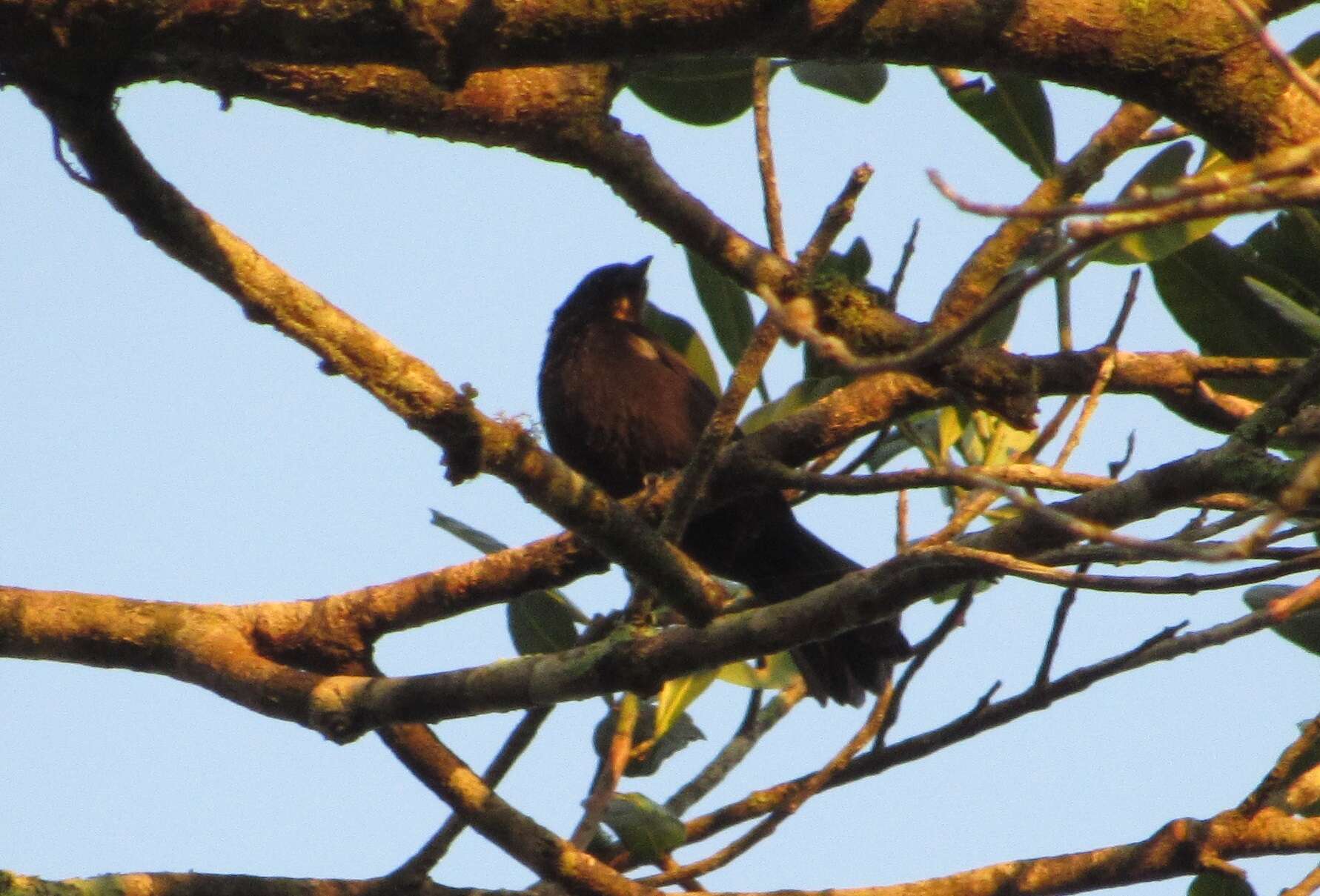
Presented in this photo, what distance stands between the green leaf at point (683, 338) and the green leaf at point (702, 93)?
71cm

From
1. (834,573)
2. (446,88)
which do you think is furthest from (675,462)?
(446,88)

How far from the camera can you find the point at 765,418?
11.6 feet

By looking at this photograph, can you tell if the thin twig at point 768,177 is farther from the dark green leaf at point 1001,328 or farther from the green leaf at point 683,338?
the green leaf at point 683,338

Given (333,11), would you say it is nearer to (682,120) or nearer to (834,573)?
(682,120)

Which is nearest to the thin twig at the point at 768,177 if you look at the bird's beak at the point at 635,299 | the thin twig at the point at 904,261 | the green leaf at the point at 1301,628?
the thin twig at the point at 904,261

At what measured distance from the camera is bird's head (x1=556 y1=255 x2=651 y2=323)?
17.3ft

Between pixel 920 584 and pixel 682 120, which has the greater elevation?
pixel 682 120

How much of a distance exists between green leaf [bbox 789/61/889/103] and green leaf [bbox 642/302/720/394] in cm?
83

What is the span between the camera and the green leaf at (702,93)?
329 centimetres

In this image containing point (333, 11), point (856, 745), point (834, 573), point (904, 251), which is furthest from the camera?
point (834, 573)

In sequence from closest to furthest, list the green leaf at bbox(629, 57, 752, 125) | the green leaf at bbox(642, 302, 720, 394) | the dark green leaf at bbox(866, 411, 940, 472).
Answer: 1. the green leaf at bbox(629, 57, 752, 125)
2. the dark green leaf at bbox(866, 411, 940, 472)
3. the green leaf at bbox(642, 302, 720, 394)

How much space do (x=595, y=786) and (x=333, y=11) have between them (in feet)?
5.95

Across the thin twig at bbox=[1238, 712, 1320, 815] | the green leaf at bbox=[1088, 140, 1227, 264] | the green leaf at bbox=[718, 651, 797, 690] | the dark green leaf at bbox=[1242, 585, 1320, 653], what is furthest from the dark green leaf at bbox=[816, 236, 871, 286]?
the thin twig at bbox=[1238, 712, 1320, 815]

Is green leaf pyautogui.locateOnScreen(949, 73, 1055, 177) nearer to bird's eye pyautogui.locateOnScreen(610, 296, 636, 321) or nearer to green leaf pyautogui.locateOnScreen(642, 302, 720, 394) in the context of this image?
green leaf pyautogui.locateOnScreen(642, 302, 720, 394)
